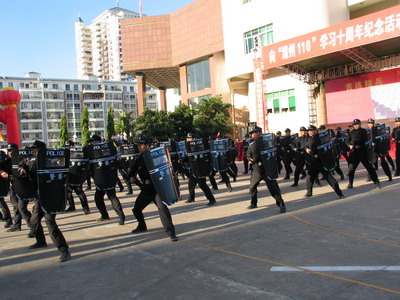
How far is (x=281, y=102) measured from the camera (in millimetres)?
27172

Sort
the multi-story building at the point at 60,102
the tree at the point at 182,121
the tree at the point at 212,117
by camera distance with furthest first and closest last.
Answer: the multi-story building at the point at 60,102
the tree at the point at 182,121
the tree at the point at 212,117

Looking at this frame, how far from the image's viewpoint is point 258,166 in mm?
7898

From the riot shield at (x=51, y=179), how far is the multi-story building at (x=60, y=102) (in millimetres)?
78113

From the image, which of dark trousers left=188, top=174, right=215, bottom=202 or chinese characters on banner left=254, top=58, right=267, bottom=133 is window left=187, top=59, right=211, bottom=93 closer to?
chinese characters on banner left=254, top=58, right=267, bottom=133

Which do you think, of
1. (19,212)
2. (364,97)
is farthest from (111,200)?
(364,97)

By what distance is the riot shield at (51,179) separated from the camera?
5.39 meters

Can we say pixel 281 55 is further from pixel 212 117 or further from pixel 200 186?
pixel 200 186

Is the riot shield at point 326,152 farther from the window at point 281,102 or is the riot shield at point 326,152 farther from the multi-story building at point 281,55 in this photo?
the window at point 281,102

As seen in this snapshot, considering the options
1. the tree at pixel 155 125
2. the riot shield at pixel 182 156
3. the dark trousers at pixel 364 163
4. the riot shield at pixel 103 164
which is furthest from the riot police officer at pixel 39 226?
the tree at pixel 155 125

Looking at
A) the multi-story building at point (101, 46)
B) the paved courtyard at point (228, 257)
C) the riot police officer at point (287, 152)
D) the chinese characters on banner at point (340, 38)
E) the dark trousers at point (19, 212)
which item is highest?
the multi-story building at point (101, 46)

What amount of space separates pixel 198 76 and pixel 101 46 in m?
101

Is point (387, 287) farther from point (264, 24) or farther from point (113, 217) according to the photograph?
point (264, 24)

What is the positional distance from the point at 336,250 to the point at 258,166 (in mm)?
3110

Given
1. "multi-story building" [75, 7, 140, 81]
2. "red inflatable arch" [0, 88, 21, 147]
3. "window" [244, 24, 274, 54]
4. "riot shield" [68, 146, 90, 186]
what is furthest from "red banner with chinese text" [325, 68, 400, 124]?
"multi-story building" [75, 7, 140, 81]
